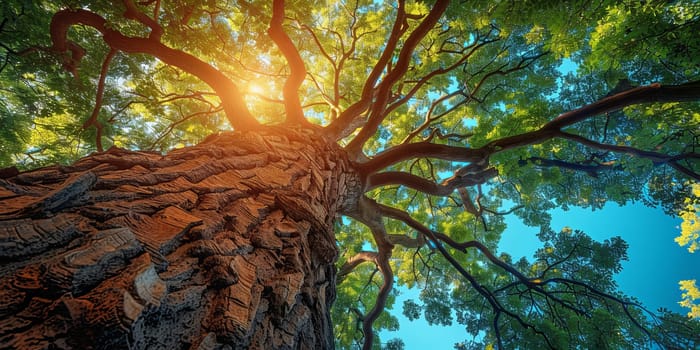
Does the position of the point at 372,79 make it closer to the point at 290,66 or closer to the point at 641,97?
the point at 290,66

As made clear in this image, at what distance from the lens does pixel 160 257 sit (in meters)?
0.87

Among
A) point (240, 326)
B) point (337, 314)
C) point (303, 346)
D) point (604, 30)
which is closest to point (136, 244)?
point (240, 326)

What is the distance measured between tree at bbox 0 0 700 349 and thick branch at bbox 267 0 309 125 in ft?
0.09

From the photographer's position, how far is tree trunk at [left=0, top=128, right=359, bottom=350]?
0.60 meters

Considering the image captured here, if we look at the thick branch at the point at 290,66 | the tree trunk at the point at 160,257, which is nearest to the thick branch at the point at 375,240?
the thick branch at the point at 290,66

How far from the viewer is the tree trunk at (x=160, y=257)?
0.60 m

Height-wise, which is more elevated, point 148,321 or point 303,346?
point 303,346

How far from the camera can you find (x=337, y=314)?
741cm

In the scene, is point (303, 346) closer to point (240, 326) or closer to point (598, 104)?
point (240, 326)

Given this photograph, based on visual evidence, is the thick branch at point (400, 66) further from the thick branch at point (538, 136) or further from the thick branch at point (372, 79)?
the thick branch at point (538, 136)

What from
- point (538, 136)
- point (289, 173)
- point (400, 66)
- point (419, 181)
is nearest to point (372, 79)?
point (400, 66)

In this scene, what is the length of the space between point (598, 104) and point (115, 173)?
17.0ft

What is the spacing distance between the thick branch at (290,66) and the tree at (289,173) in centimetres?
3

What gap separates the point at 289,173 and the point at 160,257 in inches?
49.7
